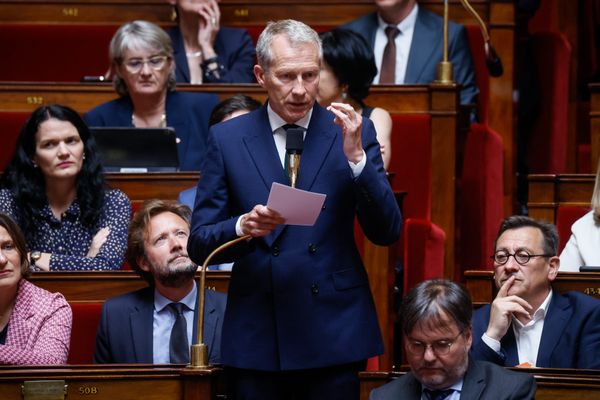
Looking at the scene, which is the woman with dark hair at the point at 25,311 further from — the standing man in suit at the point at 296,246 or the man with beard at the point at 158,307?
the standing man in suit at the point at 296,246

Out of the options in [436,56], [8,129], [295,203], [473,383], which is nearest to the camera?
[295,203]

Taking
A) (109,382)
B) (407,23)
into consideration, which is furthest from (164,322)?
(407,23)

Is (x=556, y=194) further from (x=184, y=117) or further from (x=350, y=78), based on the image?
(x=184, y=117)

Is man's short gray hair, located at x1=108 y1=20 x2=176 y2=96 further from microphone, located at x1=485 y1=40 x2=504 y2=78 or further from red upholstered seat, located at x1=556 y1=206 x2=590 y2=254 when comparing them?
red upholstered seat, located at x1=556 y1=206 x2=590 y2=254

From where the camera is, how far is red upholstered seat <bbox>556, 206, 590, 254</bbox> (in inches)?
80.4

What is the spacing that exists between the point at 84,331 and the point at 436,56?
96 centimetres

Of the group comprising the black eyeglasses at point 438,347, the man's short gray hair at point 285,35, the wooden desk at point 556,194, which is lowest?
the black eyeglasses at point 438,347

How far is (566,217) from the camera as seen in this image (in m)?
2.05

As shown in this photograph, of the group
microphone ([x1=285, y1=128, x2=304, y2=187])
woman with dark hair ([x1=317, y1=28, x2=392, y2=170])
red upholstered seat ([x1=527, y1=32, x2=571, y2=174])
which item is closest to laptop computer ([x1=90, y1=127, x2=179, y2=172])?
woman with dark hair ([x1=317, y1=28, x2=392, y2=170])

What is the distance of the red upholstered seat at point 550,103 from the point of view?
274 cm

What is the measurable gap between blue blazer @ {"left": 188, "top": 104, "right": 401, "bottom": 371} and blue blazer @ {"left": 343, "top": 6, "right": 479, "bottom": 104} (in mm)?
1106

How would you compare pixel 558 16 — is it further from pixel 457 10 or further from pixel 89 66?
pixel 89 66

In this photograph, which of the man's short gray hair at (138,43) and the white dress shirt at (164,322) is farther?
the man's short gray hair at (138,43)

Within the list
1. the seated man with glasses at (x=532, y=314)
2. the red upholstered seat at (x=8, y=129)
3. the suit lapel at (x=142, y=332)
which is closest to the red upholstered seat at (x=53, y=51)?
the red upholstered seat at (x=8, y=129)
